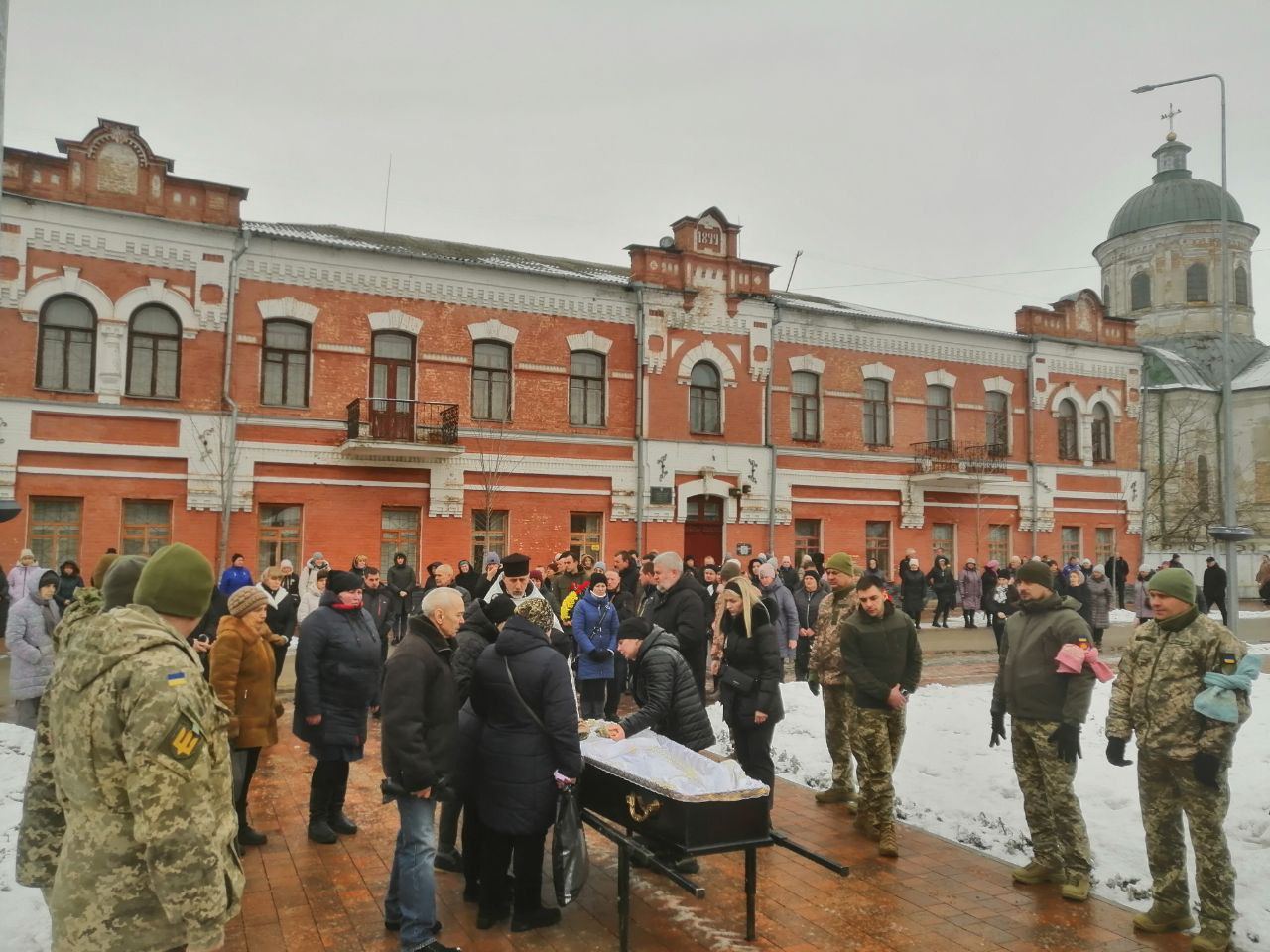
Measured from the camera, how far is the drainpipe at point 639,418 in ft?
76.0

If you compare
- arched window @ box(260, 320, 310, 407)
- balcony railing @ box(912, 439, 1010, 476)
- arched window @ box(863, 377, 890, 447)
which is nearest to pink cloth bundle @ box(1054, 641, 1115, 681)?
arched window @ box(260, 320, 310, 407)

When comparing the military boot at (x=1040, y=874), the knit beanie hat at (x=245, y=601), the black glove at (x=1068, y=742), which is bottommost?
the military boot at (x=1040, y=874)

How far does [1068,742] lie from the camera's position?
6.01 metres

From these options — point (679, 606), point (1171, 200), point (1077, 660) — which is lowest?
point (1077, 660)

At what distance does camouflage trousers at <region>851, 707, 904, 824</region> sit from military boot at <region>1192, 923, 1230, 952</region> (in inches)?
78.9

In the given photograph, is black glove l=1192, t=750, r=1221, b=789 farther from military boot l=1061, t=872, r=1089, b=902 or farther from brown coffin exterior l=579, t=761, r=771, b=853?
brown coffin exterior l=579, t=761, r=771, b=853

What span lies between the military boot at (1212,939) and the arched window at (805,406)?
2069cm

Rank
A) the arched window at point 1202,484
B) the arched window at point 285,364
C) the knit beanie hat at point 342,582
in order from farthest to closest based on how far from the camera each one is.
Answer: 1. the arched window at point 1202,484
2. the arched window at point 285,364
3. the knit beanie hat at point 342,582

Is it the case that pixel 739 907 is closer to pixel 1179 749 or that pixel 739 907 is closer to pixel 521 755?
pixel 521 755

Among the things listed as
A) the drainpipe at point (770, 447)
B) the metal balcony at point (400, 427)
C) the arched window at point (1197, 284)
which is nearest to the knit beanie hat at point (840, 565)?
the metal balcony at point (400, 427)

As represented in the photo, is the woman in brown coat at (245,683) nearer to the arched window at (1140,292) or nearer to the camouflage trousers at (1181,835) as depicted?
the camouflage trousers at (1181,835)

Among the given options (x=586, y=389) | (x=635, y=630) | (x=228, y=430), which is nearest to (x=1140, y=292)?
(x=586, y=389)

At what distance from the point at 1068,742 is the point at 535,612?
348 cm

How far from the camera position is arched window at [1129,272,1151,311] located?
40.6 metres
